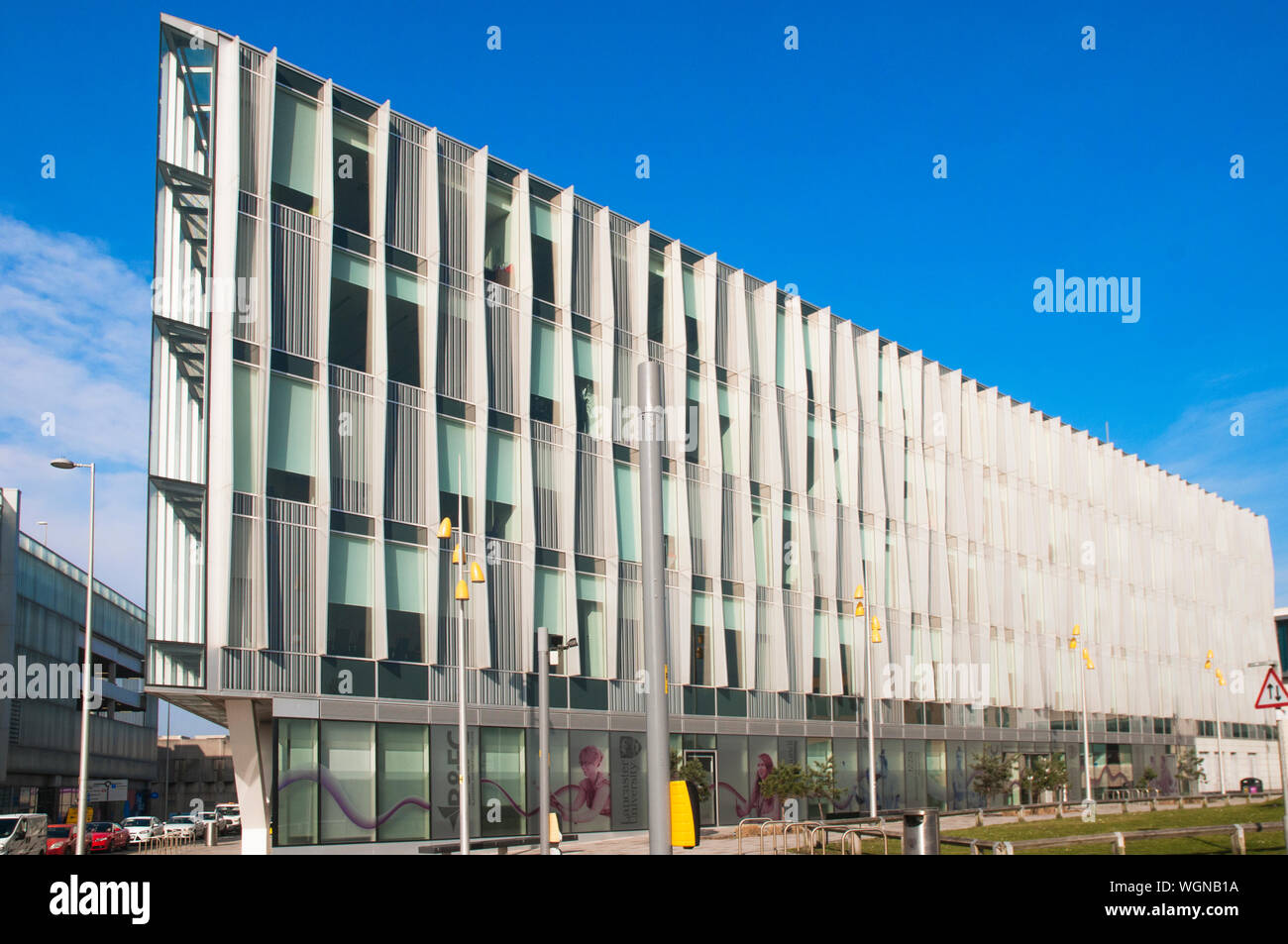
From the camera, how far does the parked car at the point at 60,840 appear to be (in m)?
40.3

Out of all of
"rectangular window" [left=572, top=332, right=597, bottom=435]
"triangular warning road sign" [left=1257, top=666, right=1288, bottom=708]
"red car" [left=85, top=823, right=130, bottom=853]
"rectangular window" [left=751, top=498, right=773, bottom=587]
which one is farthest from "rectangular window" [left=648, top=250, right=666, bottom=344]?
"red car" [left=85, top=823, right=130, bottom=853]

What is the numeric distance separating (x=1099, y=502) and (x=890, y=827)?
3471 centimetres

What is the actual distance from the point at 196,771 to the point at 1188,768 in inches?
3527

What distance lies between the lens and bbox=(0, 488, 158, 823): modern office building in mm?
63344

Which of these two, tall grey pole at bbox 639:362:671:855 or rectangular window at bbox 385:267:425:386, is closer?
tall grey pole at bbox 639:362:671:855

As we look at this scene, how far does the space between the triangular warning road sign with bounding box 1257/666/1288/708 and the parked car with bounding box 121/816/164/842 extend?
134 ft

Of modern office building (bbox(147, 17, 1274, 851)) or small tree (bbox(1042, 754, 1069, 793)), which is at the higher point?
modern office building (bbox(147, 17, 1274, 851))

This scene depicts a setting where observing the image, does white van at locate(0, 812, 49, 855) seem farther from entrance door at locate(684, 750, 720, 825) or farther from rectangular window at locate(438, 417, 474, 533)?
entrance door at locate(684, 750, 720, 825)

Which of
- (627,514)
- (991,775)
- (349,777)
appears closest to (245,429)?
(349,777)

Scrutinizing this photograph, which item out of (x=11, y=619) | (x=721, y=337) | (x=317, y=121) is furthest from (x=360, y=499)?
(x=11, y=619)

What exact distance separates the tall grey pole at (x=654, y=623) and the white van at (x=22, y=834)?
30.2 metres

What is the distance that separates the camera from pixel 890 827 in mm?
34000

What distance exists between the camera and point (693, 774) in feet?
117
